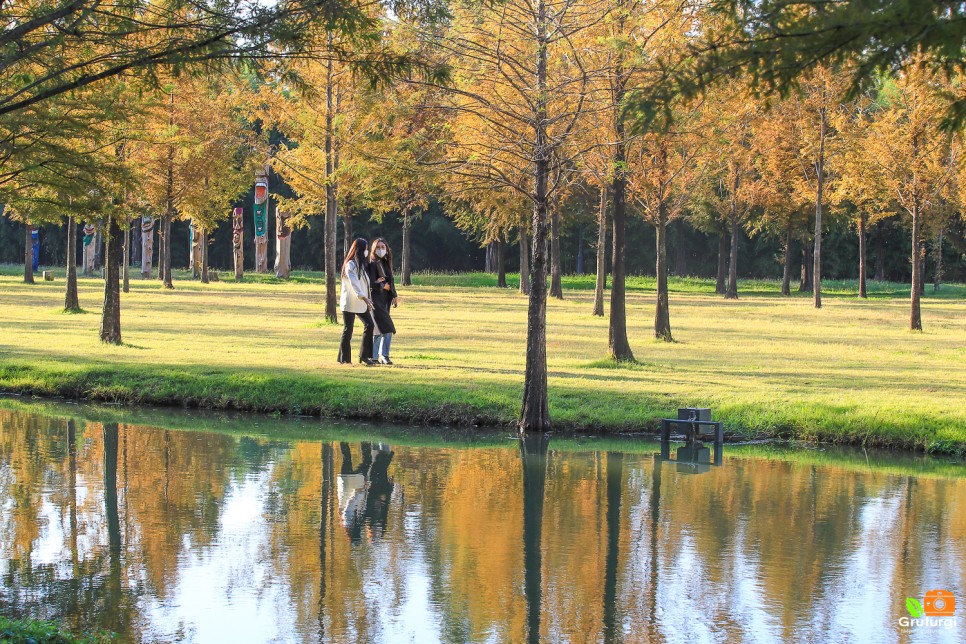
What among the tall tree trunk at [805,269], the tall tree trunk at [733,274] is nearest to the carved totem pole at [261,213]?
the tall tree trunk at [733,274]

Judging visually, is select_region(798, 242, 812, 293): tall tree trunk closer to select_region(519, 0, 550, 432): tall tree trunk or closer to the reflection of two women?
select_region(519, 0, 550, 432): tall tree trunk

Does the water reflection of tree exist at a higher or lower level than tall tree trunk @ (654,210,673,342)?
lower

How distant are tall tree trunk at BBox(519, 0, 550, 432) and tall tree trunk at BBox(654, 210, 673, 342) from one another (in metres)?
10.7

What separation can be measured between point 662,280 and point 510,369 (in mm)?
7523

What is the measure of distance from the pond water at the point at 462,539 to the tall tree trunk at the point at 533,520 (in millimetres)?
28

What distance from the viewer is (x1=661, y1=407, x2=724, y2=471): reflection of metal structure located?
1464cm

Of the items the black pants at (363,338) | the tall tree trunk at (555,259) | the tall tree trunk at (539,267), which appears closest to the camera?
the tall tree trunk at (539,267)

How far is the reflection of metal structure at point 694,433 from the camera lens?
14641 millimetres

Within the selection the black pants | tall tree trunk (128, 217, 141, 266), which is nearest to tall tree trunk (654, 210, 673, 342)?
the black pants

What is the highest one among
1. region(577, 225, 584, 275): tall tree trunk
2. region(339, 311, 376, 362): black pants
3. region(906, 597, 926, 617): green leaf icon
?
region(577, 225, 584, 275): tall tree trunk

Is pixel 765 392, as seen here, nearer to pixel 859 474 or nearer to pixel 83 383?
pixel 859 474

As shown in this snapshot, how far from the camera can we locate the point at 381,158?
51.0 ft

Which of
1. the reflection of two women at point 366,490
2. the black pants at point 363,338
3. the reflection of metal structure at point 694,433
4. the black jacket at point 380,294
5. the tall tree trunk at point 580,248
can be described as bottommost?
the reflection of two women at point 366,490

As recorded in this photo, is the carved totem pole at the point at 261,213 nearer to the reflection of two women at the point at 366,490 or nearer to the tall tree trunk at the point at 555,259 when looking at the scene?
the tall tree trunk at the point at 555,259
